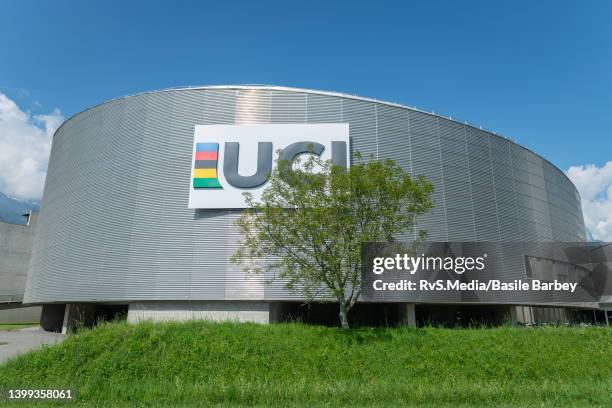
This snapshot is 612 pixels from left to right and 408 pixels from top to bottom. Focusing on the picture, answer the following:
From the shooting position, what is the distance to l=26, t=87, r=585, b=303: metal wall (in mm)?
23547

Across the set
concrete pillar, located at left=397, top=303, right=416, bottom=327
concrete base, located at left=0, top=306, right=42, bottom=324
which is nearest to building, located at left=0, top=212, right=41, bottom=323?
concrete base, located at left=0, top=306, right=42, bottom=324

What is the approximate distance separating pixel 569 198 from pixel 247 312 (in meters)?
31.1

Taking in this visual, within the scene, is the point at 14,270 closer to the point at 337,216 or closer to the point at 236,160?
the point at 236,160

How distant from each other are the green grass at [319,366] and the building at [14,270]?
39.8 metres

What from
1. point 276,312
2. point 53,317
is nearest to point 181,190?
point 276,312

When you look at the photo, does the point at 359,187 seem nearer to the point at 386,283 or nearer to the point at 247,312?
the point at 386,283

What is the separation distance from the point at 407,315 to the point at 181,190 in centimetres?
1484

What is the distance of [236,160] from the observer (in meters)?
24.2

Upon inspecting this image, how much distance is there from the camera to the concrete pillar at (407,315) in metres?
24.5

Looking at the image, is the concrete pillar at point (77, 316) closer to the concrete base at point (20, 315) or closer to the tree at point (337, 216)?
the tree at point (337, 216)

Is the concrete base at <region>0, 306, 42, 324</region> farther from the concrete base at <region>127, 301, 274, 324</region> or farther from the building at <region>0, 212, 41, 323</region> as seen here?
the concrete base at <region>127, 301, 274, 324</region>

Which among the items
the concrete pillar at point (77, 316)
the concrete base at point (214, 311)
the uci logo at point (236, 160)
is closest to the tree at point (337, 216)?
the uci logo at point (236, 160)

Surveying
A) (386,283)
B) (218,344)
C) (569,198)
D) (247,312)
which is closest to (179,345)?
(218,344)

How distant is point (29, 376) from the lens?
13.1 meters
